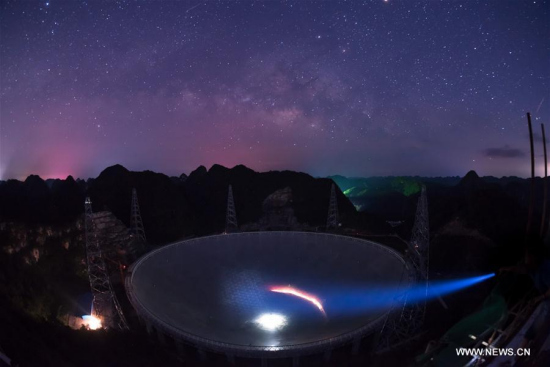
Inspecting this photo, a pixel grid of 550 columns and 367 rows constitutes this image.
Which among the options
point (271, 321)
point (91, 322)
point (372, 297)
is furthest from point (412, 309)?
point (91, 322)

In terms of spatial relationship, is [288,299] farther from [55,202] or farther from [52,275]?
[55,202]

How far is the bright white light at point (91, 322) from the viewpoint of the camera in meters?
21.9

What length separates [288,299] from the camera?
23.9 meters

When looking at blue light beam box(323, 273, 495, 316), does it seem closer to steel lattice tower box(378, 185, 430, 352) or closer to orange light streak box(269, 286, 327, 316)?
steel lattice tower box(378, 185, 430, 352)

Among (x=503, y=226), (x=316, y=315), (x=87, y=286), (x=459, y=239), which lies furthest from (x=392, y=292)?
(x=87, y=286)

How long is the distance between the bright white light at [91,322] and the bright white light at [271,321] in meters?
12.6

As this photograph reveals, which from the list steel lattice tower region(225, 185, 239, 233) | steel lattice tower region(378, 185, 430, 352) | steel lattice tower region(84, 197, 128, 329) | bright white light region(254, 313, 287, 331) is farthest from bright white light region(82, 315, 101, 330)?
steel lattice tower region(378, 185, 430, 352)

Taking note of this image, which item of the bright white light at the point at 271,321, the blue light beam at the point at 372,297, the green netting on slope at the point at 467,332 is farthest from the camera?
the bright white light at the point at 271,321

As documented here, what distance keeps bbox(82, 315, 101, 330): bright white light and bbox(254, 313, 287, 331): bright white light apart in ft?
41.3

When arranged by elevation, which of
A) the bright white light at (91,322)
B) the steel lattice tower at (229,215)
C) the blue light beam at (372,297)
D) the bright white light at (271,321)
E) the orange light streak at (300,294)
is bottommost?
the bright white light at (91,322)

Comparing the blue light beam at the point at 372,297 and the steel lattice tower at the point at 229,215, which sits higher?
the steel lattice tower at the point at 229,215

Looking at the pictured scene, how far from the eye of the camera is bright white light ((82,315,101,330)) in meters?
21.9

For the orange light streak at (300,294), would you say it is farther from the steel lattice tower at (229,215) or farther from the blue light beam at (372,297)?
the steel lattice tower at (229,215)

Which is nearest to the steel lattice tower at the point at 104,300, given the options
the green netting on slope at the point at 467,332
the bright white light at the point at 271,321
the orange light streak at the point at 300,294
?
the bright white light at the point at 271,321
